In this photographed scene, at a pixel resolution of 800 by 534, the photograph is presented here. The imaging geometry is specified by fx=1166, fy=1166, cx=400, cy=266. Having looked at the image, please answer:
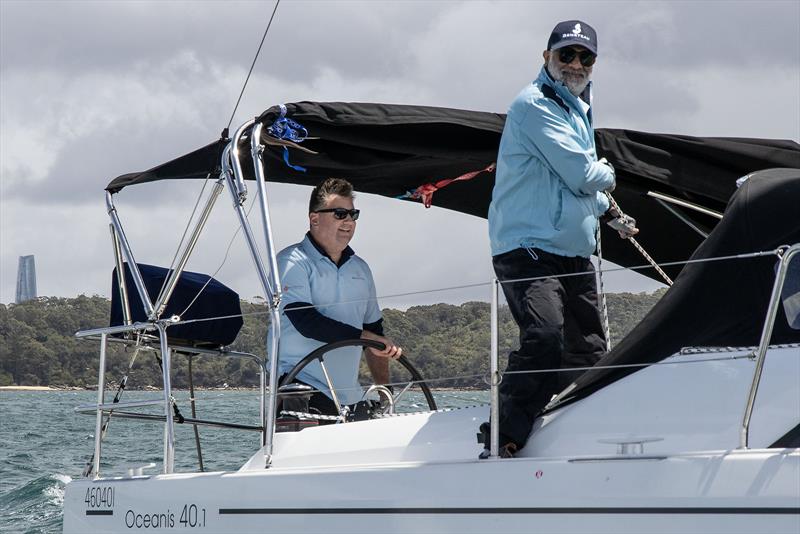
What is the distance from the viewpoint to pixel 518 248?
392 centimetres

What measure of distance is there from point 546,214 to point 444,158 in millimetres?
1382

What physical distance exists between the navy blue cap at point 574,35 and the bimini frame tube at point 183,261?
1685 mm

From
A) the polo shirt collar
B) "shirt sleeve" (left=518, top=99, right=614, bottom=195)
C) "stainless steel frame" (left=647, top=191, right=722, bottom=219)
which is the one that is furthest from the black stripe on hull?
"stainless steel frame" (left=647, top=191, right=722, bottom=219)

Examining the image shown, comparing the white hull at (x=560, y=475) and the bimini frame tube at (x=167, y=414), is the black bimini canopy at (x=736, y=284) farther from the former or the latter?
the bimini frame tube at (x=167, y=414)

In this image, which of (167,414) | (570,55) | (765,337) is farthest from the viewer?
(167,414)

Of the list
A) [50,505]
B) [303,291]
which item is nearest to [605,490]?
[303,291]

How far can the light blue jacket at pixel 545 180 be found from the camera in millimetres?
3873

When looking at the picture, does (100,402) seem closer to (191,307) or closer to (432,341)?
(191,307)

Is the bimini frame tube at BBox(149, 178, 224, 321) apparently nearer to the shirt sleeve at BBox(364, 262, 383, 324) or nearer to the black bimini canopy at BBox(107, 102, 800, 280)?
the black bimini canopy at BBox(107, 102, 800, 280)

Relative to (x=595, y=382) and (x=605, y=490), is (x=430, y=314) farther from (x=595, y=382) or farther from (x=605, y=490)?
(x=605, y=490)

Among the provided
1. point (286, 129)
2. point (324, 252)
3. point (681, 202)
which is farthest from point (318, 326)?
point (681, 202)

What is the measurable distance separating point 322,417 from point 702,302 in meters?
1.94

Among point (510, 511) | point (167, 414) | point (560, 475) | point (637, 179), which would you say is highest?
point (637, 179)

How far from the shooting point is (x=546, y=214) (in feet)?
12.8
